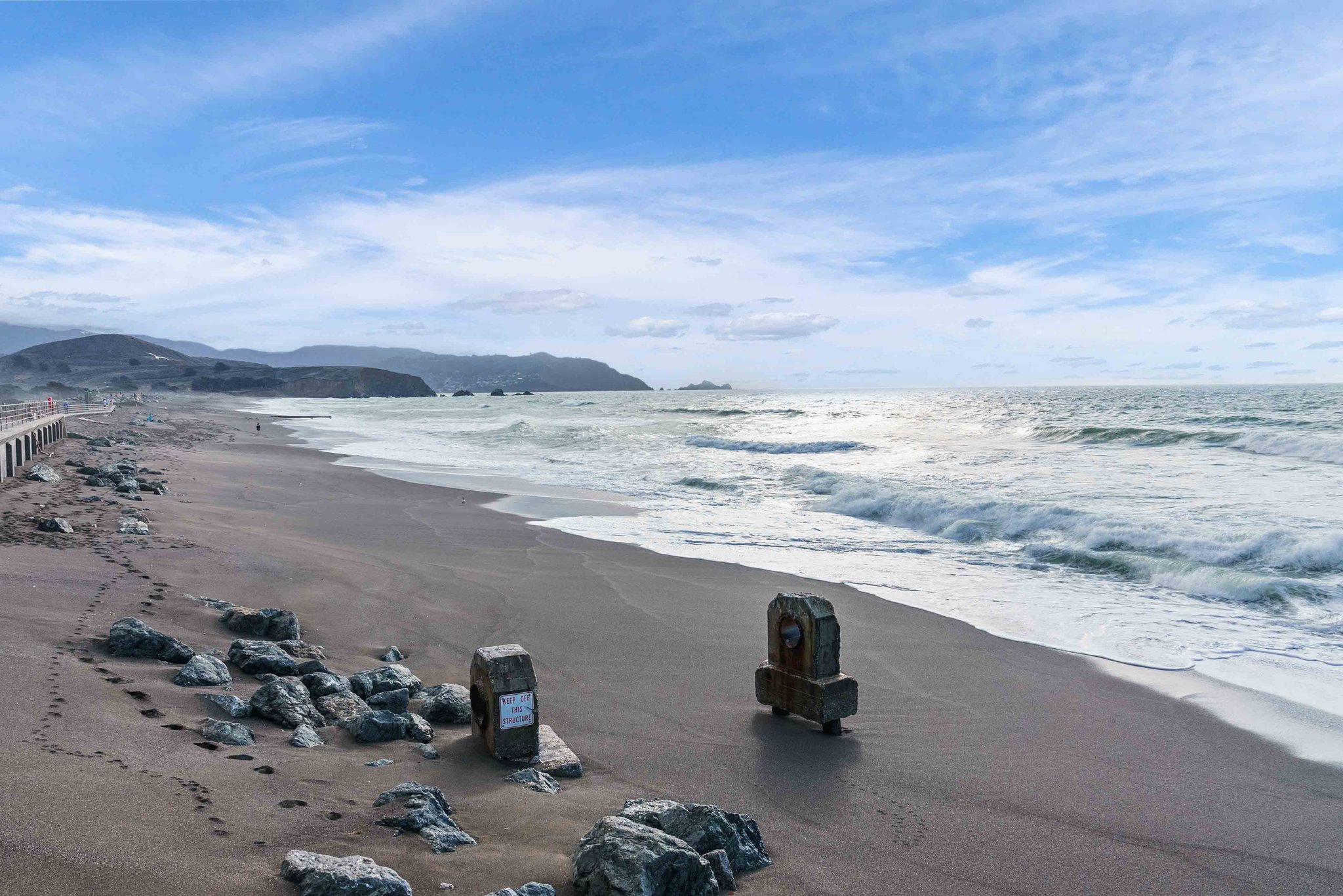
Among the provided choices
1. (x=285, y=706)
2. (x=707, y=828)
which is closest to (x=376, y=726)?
(x=285, y=706)

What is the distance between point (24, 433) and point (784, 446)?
74.7 feet

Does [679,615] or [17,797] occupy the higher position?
[17,797]

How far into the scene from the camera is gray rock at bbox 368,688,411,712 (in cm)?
449

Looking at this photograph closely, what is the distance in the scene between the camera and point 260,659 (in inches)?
189

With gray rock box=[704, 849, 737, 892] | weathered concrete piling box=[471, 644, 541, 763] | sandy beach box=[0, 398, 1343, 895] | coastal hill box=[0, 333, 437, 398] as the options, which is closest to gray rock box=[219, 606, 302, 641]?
sandy beach box=[0, 398, 1343, 895]

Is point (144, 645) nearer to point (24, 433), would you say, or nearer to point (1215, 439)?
point (24, 433)

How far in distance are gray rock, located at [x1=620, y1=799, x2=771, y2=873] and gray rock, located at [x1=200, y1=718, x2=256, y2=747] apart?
6.10 feet

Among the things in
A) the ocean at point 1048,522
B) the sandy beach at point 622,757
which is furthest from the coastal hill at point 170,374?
the sandy beach at point 622,757

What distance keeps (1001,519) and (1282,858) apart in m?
9.78

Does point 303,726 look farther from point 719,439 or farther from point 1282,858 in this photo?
point 719,439

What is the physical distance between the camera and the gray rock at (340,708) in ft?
13.8

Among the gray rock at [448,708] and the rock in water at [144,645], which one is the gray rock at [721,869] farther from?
the rock in water at [144,645]

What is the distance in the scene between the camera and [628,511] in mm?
14727

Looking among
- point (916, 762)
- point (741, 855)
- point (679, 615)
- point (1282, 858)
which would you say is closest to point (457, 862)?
point (741, 855)
